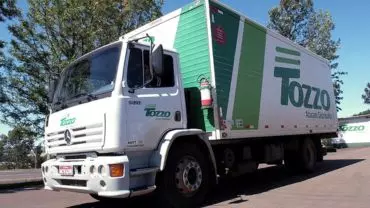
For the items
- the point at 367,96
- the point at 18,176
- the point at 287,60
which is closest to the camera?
the point at 287,60

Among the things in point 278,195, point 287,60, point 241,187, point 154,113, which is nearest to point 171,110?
point 154,113

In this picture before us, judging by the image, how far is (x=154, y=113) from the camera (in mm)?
7281

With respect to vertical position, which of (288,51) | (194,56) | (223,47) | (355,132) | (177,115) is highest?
(288,51)

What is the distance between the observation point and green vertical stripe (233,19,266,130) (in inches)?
364

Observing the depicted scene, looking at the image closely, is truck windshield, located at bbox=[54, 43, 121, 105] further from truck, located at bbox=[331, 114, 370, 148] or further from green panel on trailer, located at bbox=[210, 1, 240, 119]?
truck, located at bbox=[331, 114, 370, 148]

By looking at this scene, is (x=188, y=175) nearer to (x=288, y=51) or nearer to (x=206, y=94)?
(x=206, y=94)

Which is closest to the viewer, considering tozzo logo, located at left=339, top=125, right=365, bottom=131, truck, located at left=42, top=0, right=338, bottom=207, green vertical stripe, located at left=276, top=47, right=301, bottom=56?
truck, located at left=42, top=0, right=338, bottom=207

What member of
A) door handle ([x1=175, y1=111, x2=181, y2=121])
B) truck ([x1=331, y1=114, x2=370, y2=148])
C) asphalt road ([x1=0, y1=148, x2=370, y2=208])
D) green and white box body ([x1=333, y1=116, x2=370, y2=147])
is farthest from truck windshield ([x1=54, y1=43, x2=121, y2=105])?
green and white box body ([x1=333, y1=116, x2=370, y2=147])

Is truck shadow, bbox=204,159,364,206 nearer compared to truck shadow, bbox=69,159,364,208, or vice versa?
truck shadow, bbox=69,159,364,208

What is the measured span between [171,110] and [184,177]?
1.21m

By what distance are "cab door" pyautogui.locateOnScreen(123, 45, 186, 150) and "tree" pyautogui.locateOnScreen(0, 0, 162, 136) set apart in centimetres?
1120

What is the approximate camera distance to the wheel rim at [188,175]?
24.3ft

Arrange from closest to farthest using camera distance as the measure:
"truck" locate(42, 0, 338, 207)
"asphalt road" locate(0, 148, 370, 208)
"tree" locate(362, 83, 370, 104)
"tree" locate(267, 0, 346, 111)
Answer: "truck" locate(42, 0, 338, 207), "asphalt road" locate(0, 148, 370, 208), "tree" locate(267, 0, 346, 111), "tree" locate(362, 83, 370, 104)

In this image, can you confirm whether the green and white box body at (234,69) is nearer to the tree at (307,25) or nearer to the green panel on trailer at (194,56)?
the green panel on trailer at (194,56)
